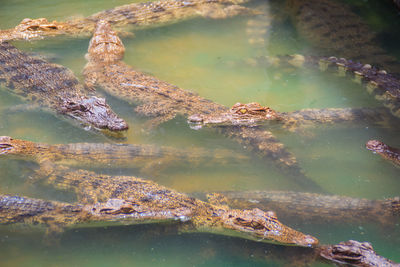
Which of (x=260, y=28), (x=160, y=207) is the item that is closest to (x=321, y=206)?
(x=160, y=207)

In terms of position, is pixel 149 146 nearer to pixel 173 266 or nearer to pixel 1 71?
pixel 173 266

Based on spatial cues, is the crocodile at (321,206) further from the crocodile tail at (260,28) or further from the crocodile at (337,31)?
the crocodile tail at (260,28)

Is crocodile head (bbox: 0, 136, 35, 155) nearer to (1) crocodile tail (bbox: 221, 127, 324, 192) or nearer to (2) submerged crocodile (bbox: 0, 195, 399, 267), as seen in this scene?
(2) submerged crocodile (bbox: 0, 195, 399, 267)

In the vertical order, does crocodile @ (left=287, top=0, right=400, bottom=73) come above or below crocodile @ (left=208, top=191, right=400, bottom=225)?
above

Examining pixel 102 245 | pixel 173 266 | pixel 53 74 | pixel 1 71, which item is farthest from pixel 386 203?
pixel 1 71

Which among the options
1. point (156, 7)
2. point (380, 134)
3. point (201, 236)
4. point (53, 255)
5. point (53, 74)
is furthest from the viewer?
point (156, 7)

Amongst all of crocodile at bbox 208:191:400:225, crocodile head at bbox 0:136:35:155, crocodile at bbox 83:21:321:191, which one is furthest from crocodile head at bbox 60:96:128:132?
crocodile at bbox 208:191:400:225
